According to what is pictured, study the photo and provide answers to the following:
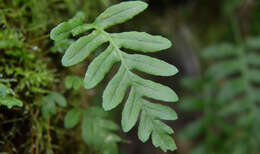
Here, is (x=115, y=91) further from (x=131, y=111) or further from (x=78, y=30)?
(x=78, y=30)

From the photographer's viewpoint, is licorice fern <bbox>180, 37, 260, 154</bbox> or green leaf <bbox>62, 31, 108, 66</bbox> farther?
licorice fern <bbox>180, 37, 260, 154</bbox>

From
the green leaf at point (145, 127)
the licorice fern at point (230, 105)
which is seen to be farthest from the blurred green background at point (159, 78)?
the green leaf at point (145, 127)

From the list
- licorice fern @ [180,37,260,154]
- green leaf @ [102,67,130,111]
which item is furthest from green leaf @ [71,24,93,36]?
licorice fern @ [180,37,260,154]

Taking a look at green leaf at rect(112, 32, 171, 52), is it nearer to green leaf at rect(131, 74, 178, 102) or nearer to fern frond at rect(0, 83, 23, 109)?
green leaf at rect(131, 74, 178, 102)

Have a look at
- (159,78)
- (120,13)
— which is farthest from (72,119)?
(159,78)

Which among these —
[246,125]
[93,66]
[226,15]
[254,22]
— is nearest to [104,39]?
[93,66]

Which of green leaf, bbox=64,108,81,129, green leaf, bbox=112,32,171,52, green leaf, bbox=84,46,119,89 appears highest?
green leaf, bbox=112,32,171,52
